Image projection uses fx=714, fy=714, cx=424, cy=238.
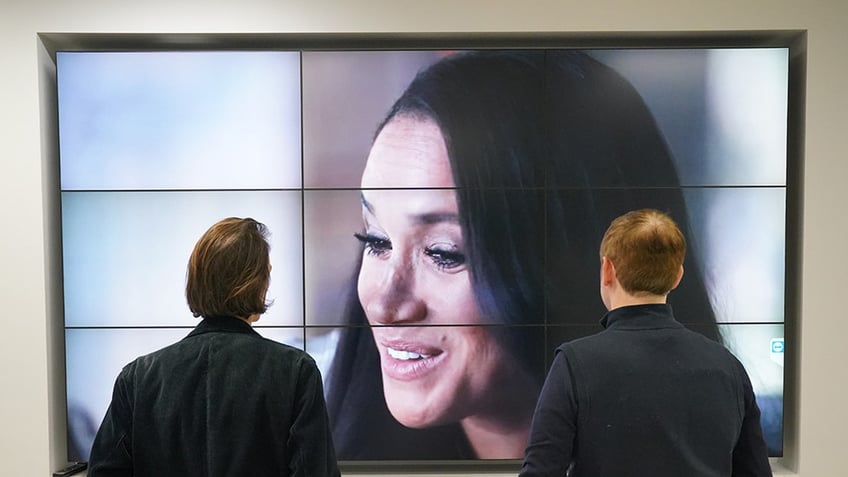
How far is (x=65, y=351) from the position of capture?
3.26 meters

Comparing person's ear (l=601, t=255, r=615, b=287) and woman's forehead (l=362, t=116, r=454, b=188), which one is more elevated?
woman's forehead (l=362, t=116, r=454, b=188)

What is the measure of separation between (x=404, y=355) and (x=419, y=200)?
696 millimetres

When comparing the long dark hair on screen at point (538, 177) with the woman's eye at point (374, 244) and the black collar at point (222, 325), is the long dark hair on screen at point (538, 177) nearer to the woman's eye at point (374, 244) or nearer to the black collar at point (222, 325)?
the woman's eye at point (374, 244)

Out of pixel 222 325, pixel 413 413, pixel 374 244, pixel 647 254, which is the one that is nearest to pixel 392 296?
pixel 374 244

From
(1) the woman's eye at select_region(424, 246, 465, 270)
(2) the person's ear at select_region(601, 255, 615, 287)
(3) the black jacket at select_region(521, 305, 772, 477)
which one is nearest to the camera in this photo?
(3) the black jacket at select_region(521, 305, 772, 477)

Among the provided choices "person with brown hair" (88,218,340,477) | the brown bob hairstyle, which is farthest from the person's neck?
the brown bob hairstyle

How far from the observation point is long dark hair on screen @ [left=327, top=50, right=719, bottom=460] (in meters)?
3.17

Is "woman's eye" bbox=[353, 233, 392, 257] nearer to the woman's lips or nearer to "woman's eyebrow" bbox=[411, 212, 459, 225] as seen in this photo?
"woman's eyebrow" bbox=[411, 212, 459, 225]

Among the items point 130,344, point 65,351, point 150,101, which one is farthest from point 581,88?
point 65,351

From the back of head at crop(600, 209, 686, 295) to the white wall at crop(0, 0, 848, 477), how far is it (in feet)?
6.02

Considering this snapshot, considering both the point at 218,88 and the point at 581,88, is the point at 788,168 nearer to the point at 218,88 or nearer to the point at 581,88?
the point at 581,88

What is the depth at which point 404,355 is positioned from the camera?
3.20 metres

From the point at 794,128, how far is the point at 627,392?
2.36 metres

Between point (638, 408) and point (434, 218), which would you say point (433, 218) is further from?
point (638, 408)
